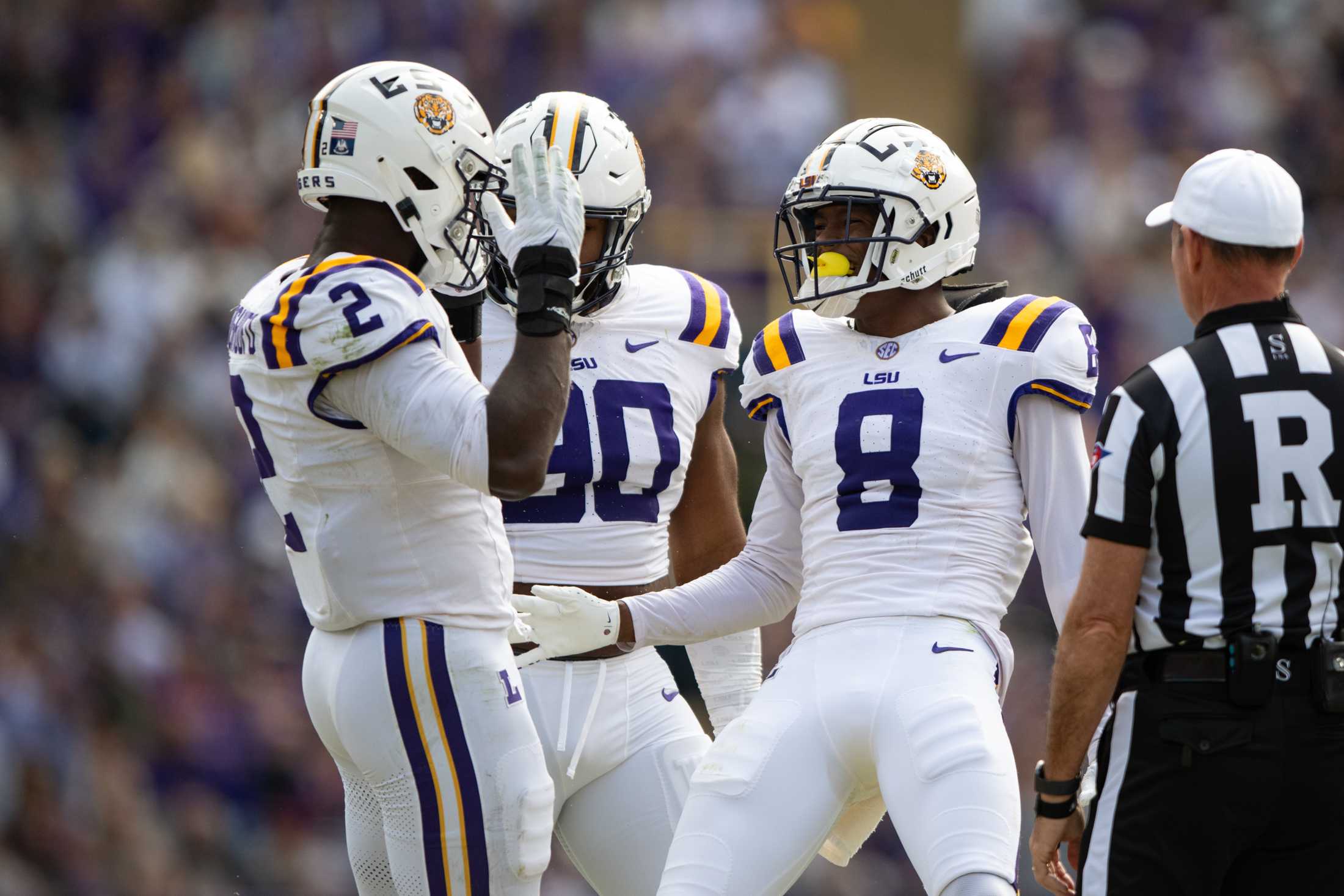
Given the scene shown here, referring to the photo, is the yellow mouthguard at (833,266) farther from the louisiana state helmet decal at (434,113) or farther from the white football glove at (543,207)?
the louisiana state helmet decal at (434,113)

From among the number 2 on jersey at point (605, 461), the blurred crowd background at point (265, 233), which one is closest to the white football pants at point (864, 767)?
the number 2 on jersey at point (605, 461)

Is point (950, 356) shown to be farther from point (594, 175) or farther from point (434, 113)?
point (434, 113)

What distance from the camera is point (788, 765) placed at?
11.4 ft

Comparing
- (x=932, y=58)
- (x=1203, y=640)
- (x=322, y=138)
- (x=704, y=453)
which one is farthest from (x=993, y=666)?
(x=932, y=58)

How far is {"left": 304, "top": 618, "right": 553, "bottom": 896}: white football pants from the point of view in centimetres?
329

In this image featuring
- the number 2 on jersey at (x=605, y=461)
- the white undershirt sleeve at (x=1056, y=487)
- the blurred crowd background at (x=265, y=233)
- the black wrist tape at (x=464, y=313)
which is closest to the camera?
the white undershirt sleeve at (x=1056, y=487)

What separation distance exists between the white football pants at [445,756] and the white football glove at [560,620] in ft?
1.79

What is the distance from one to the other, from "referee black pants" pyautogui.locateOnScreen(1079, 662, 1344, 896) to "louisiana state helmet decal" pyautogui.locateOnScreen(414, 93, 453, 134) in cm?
177

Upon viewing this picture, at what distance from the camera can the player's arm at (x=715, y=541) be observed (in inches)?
173

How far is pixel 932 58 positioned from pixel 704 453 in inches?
249

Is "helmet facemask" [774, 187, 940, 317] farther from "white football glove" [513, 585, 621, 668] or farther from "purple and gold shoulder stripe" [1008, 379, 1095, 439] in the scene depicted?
"white football glove" [513, 585, 621, 668]

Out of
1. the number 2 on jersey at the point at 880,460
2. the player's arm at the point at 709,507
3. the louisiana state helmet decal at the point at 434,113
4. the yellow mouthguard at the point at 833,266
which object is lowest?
the player's arm at the point at 709,507

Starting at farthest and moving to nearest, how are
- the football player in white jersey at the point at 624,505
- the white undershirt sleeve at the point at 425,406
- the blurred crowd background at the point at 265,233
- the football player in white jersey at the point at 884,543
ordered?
the blurred crowd background at the point at 265,233 < the football player in white jersey at the point at 624,505 < the football player in white jersey at the point at 884,543 < the white undershirt sleeve at the point at 425,406

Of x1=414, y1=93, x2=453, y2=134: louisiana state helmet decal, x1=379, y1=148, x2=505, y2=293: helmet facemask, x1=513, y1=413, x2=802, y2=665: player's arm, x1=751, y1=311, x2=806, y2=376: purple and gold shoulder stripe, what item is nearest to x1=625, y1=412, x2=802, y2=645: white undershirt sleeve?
x1=513, y1=413, x2=802, y2=665: player's arm
